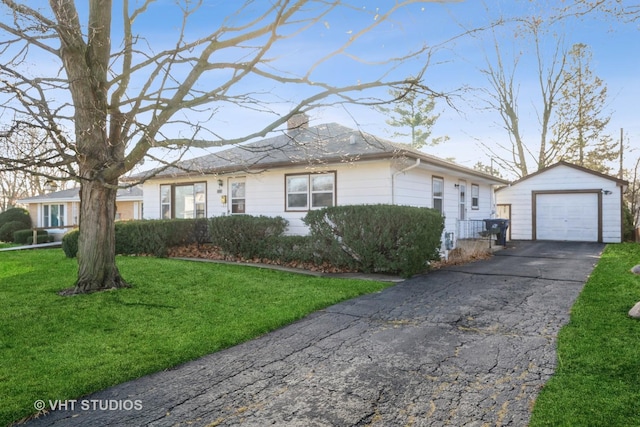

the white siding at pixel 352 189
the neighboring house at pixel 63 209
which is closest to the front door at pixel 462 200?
the white siding at pixel 352 189

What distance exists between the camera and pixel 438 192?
559 inches

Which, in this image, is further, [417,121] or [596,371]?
[417,121]

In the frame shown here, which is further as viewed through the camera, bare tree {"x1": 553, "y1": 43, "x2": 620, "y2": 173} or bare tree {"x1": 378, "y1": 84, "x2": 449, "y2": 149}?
bare tree {"x1": 378, "y1": 84, "x2": 449, "y2": 149}

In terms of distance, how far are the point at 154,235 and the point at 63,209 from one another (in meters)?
19.3

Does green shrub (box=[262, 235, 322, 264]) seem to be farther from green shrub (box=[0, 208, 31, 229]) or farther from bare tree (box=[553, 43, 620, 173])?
green shrub (box=[0, 208, 31, 229])

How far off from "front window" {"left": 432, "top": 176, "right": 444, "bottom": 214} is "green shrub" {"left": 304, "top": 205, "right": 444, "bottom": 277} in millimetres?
3820

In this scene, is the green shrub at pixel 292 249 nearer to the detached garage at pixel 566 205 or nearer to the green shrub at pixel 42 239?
the detached garage at pixel 566 205

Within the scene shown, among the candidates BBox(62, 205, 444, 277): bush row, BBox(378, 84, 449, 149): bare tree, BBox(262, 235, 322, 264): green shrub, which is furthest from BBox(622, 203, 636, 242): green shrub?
BBox(262, 235, 322, 264): green shrub

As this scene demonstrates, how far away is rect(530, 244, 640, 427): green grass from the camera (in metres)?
2.94

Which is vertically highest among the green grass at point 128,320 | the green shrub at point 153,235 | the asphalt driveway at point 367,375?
the green shrub at point 153,235

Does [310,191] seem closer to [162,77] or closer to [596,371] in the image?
[162,77]

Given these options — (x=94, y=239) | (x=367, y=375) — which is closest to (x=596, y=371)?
(x=367, y=375)

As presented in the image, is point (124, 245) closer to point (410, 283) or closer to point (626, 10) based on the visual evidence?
point (410, 283)

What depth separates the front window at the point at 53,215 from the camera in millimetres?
28094
